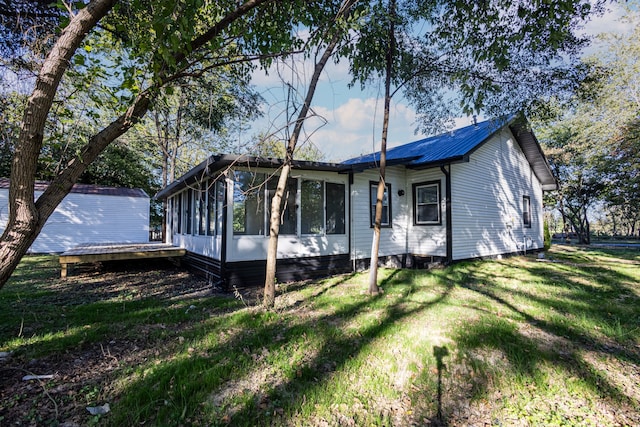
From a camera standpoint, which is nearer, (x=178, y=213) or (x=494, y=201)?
(x=494, y=201)

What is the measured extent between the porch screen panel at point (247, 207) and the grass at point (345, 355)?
5.58ft

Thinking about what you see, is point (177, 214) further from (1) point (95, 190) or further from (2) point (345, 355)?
(2) point (345, 355)

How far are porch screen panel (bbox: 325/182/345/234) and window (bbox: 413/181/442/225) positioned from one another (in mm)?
2840

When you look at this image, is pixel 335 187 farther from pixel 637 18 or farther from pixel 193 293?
pixel 637 18

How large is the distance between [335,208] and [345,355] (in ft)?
16.2

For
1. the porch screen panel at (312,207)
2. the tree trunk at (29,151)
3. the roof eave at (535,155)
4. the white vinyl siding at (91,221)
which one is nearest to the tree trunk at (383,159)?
the porch screen panel at (312,207)

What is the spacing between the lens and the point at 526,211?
476 inches

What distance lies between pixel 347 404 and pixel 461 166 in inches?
334

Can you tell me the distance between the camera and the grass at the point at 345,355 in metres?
2.36

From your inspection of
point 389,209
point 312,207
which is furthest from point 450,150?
point 312,207

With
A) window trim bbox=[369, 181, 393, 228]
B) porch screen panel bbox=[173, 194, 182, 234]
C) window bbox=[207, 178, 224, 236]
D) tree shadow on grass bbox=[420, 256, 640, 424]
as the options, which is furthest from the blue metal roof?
porch screen panel bbox=[173, 194, 182, 234]

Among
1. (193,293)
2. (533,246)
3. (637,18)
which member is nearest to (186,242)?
(193,293)

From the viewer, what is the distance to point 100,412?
2264 millimetres

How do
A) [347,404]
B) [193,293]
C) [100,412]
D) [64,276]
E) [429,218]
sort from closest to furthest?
[100,412] < [347,404] < [193,293] < [64,276] < [429,218]
